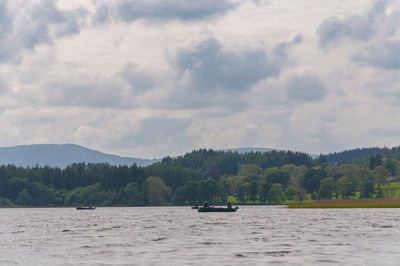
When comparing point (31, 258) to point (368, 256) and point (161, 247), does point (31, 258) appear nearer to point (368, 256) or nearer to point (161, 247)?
point (161, 247)

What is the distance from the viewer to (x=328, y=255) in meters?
55.9

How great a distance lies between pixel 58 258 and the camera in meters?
57.2

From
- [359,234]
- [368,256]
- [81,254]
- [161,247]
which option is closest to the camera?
[368,256]

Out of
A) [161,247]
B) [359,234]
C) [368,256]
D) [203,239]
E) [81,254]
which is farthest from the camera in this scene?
[359,234]

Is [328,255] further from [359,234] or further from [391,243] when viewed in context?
[359,234]

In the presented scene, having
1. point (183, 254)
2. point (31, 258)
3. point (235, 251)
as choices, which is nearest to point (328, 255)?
point (235, 251)

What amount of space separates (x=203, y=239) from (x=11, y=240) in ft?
82.8

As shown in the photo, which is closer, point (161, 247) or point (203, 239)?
point (161, 247)

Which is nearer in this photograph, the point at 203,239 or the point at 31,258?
the point at 31,258

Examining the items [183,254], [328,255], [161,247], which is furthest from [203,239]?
[328,255]

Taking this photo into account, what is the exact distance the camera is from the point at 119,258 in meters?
56.0

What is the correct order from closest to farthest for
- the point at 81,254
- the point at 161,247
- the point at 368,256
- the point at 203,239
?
the point at 368,256, the point at 81,254, the point at 161,247, the point at 203,239

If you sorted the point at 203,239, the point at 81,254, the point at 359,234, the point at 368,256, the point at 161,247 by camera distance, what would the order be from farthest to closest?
the point at 359,234, the point at 203,239, the point at 161,247, the point at 81,254, the point at 368,256

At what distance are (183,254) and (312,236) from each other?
26.3m
